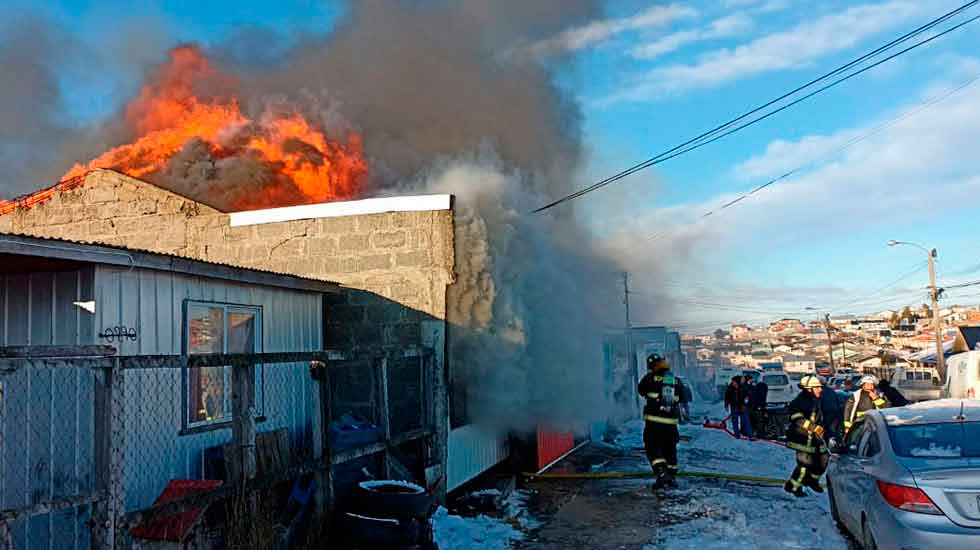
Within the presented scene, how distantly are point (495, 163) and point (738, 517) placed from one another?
24.5 ft

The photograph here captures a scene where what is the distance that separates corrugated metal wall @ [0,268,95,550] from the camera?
6176mm

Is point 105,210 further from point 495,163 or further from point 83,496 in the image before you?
point 83,496

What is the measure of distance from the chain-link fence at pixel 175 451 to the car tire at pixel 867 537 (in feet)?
14.8

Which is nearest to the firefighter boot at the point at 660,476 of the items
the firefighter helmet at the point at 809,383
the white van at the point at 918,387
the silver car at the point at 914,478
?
the firefighter helmet at the point at 809,383

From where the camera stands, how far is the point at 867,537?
20.2ft

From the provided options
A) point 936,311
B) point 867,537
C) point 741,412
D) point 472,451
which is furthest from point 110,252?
point 936,311

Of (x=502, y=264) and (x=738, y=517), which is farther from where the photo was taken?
(x=502, y=264)

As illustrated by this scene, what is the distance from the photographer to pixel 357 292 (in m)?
10.4

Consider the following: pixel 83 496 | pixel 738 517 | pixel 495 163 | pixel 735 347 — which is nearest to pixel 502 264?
pixel 495 163

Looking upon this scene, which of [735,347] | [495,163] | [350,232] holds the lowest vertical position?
[735,347]

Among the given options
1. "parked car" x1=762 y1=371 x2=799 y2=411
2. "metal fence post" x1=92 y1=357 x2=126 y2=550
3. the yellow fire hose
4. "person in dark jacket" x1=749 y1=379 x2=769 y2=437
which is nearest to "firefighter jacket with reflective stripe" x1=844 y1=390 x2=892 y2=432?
the yellow fire hose

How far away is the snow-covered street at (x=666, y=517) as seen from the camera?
7.65m

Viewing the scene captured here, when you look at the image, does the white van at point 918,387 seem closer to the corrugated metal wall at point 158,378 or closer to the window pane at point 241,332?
the window pane at point 241,332

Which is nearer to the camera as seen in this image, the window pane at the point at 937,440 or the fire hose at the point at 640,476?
the window pane at the point at 937,440
